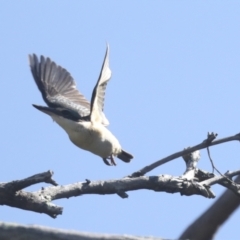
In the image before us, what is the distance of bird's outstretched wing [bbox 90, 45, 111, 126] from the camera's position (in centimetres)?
637

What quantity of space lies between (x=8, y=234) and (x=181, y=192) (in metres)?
2.57

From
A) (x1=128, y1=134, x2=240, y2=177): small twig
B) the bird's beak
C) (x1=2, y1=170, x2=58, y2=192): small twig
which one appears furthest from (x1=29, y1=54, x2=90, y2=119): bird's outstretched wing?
(x1=2, y1=170, x2=58, y2=192): small twig

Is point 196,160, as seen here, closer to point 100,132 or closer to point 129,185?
point 129,185

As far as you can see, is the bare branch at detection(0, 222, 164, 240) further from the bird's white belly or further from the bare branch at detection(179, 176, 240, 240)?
the bird's white belly

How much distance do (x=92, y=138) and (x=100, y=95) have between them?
0.78 meters

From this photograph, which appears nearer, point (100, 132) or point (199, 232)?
point (199, 232)

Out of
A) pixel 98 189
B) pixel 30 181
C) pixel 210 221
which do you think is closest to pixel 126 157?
pixel 98 189

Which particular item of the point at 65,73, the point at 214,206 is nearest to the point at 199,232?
the point at 214,206

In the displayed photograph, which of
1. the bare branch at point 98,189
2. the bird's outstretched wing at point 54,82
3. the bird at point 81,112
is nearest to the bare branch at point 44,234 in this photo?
the bare branch at point 98,189

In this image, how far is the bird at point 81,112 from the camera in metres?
6.14

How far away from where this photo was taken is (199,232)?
1.46 meters

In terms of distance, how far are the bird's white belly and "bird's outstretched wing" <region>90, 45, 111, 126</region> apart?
0.85 ft

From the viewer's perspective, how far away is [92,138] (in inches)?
241

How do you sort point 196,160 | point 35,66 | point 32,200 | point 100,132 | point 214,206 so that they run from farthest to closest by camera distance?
1. point 35,66
2. point 100,132
3. point 196,160
4. point 32,200
5. point 214,206
